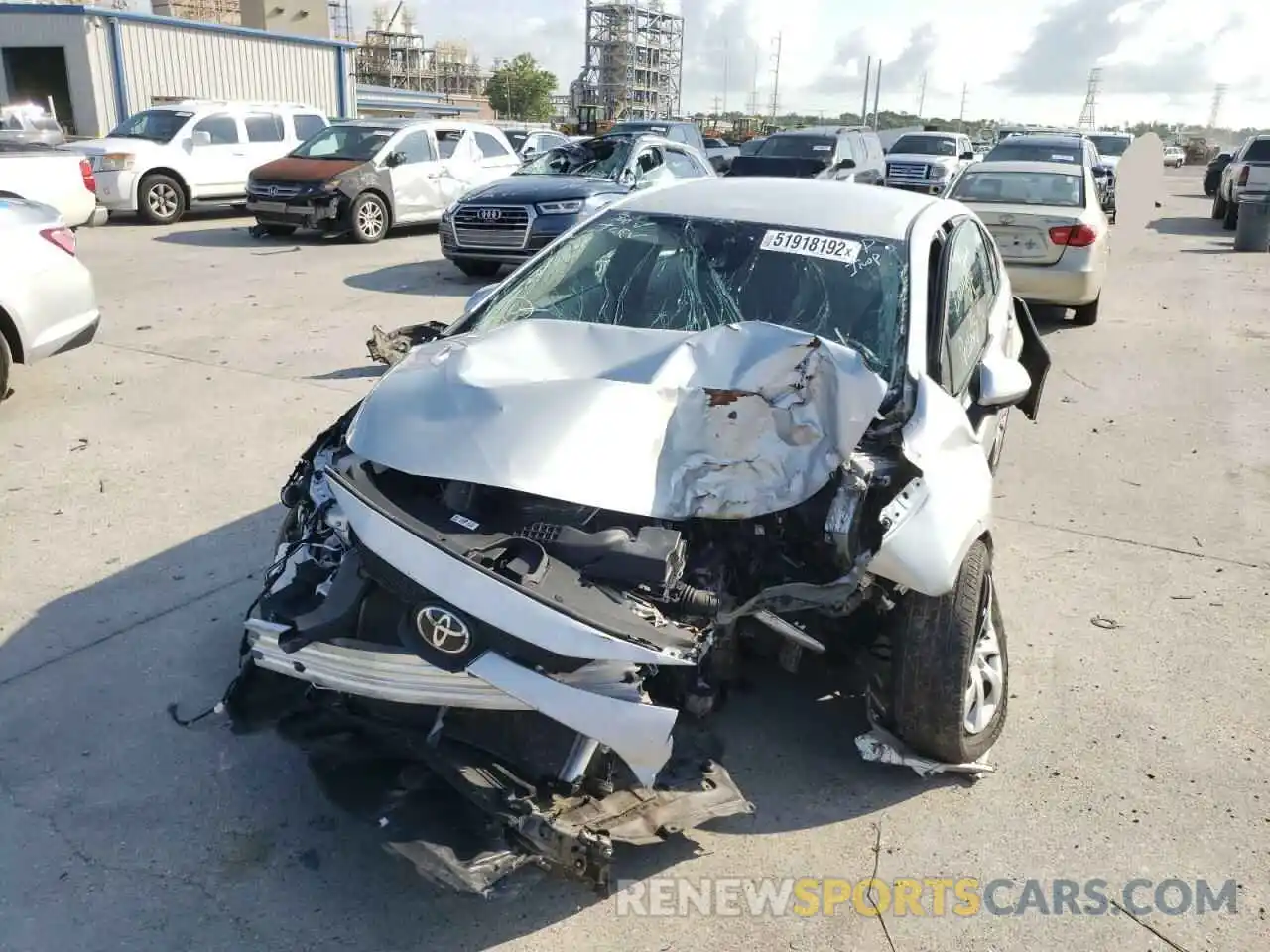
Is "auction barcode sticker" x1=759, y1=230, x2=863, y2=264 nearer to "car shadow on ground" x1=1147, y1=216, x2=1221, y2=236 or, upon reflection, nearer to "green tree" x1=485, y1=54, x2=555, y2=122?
"car shadow on ground" x1=1147, y1=216, x2=1221, y2=236

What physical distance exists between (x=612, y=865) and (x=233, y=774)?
1.27 metres

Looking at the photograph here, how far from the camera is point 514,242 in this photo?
11.2 m

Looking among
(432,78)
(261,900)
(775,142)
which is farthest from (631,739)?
(432,78)

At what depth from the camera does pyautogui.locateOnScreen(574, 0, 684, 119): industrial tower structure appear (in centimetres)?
11288

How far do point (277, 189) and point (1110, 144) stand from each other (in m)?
20.2

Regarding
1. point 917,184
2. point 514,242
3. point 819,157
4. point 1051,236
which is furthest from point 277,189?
point 917,184

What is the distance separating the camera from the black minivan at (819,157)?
16.4 m

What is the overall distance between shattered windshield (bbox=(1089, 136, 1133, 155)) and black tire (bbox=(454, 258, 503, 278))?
18327mm

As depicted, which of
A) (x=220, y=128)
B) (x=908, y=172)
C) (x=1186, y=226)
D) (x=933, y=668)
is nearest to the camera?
(x=933, y=668)

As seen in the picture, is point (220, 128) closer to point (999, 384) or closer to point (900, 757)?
point (999, 384)

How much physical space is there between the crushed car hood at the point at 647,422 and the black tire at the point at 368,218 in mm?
11938

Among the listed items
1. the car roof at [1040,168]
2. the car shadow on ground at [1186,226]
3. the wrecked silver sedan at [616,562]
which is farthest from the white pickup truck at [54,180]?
the car shadow on ground at [1186,226]

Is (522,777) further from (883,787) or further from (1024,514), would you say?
(1024,514)

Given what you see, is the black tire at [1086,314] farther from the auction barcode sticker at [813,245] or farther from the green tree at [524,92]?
the green tree at [524,92]
